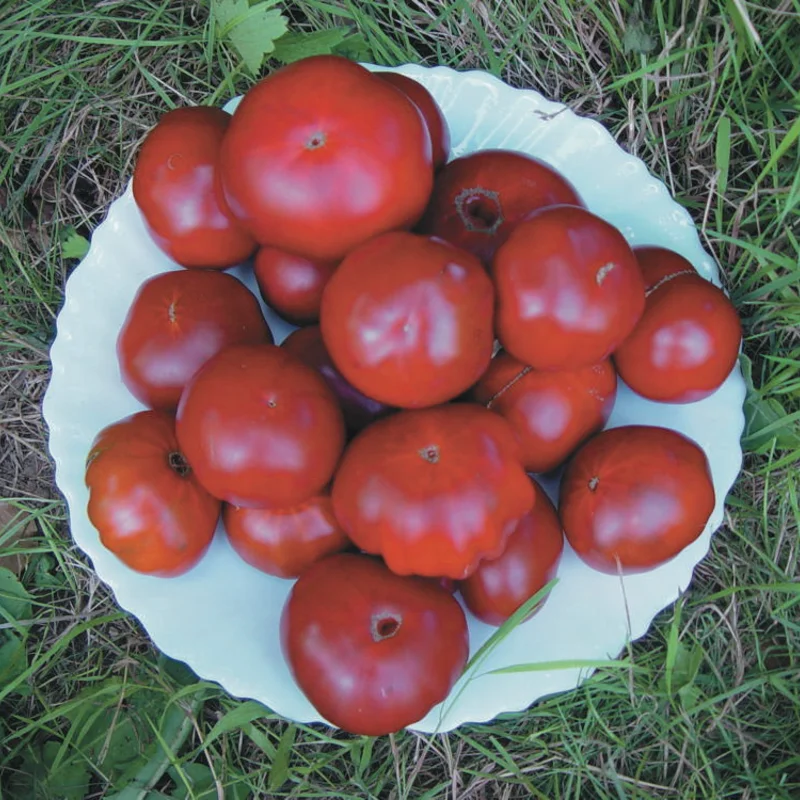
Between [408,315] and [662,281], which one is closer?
[408,315]

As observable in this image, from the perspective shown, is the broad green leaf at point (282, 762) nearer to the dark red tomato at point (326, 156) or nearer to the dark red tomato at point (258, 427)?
the dark red tomato at point (258, 427)

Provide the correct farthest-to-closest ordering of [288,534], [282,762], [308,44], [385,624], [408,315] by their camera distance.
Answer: [308,44] < [282,762] < [288,534] < [385,624] < [408,315]

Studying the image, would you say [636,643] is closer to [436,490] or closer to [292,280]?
[436,490]

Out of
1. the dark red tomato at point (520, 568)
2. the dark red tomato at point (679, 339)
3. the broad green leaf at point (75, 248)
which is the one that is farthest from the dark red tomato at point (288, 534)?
the broad green leaf at point (75, 248)

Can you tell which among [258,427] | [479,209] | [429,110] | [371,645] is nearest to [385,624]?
[371,645]

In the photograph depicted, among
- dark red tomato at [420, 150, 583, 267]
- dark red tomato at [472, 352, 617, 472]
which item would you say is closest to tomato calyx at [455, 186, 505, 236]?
dark red tomato at [420, 150, 583, 267]

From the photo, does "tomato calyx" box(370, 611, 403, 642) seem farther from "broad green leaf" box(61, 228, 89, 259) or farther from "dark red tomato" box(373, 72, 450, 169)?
"broad green leaf" box(61, 228, 89, 259)

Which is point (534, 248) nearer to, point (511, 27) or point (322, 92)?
point (322, 92)
